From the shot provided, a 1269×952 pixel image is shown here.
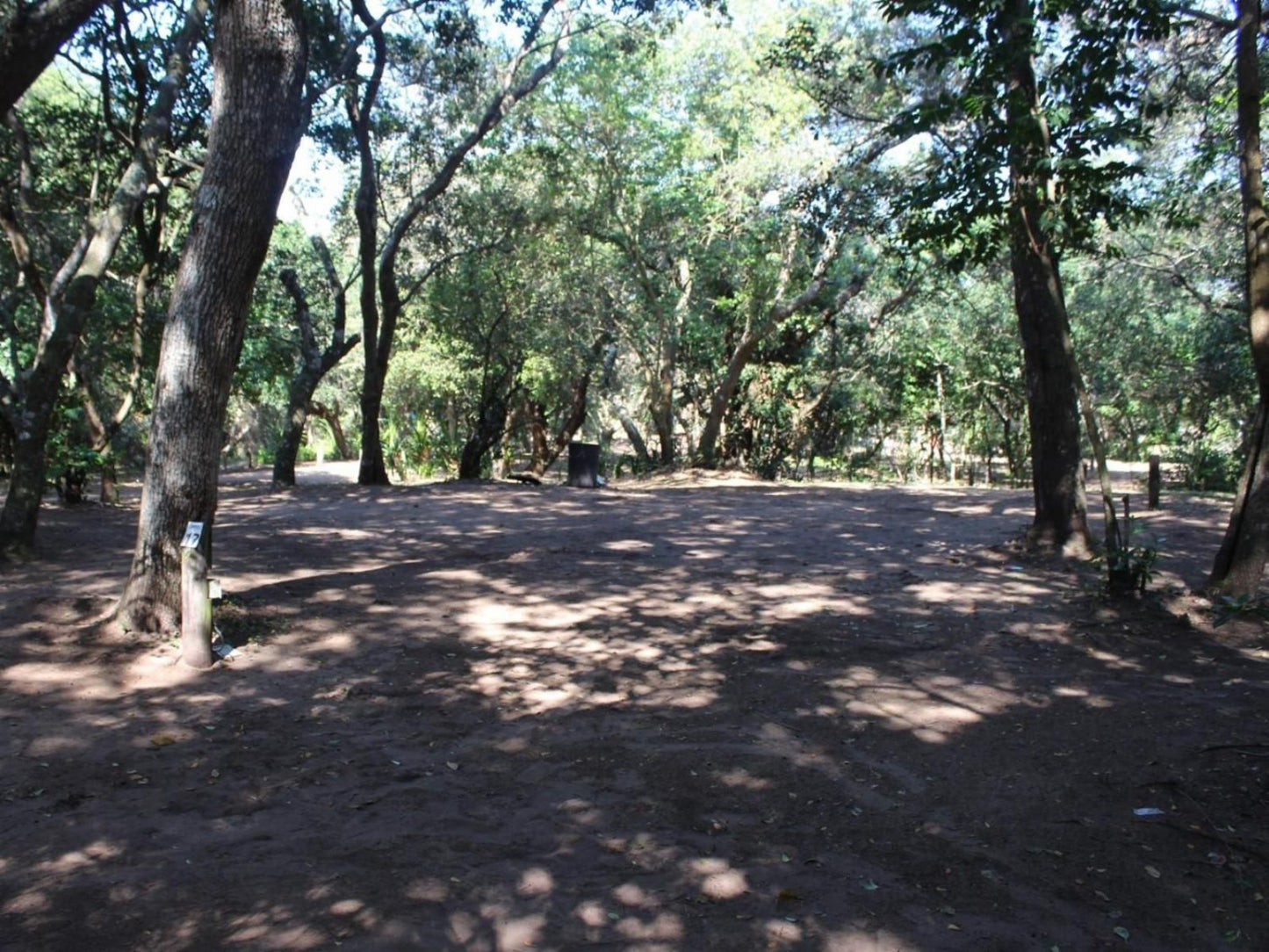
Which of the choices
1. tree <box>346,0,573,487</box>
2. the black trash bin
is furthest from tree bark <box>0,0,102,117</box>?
the black trash bin

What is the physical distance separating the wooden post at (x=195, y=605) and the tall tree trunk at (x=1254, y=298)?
272 inches

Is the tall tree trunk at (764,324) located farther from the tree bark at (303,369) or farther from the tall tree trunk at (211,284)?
the tall tree trunk at (211,284)

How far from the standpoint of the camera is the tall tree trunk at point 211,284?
6.03 m

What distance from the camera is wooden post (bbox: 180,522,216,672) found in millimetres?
5680

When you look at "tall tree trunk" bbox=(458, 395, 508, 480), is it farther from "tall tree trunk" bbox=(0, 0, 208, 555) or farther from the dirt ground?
"tall tree trunk" bbox=(0, 0, 208, 555)

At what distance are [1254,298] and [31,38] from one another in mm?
7407

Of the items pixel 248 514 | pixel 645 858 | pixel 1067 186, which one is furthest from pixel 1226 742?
pixel 248 514

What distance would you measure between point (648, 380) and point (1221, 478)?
11616 mm

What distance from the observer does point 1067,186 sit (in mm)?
6754

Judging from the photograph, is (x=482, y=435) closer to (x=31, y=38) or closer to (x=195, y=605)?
(x=195, y=605)

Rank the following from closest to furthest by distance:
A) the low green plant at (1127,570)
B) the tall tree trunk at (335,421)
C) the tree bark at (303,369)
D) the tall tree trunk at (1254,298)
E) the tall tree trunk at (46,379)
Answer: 1. the tall tree trunk at (1254,298)
2. the low green plant at (1127,570)
3. the tall tree trunk at (46,379)
4. the tree bark at (303,369)
5. the tall tree trunk at (335,421)

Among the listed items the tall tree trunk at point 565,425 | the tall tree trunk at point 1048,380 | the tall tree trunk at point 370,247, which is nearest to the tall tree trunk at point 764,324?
the tall tree trunk at point 565,425

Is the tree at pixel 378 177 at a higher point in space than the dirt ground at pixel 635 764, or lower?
higher

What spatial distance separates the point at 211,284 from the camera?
6.05 meters
